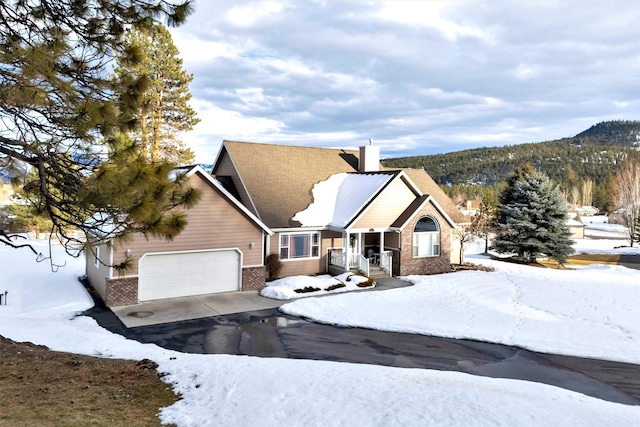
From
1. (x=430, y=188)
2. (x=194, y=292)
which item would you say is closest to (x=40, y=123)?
(x=194, y=292)

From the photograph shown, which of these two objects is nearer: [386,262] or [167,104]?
[386,262]

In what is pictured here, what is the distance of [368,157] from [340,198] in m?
4.84

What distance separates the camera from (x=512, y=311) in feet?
50.4

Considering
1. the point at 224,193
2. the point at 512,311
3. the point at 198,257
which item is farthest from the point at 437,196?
the point at 198,257

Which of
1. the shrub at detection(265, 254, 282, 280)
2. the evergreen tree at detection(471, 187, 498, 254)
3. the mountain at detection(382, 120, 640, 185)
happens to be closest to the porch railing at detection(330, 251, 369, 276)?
the shrub at detection(265, 254, 282, 280)

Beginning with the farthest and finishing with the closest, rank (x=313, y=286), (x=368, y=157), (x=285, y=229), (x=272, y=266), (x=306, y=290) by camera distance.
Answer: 1. (x=368, y=157)
2. (x=285, y=229)
3. (x=272, y=266)
4. (x=313, y=286)
5. (x=306, y=290)

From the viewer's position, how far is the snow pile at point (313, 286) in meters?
17.1

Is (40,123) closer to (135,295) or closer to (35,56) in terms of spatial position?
(35,56)

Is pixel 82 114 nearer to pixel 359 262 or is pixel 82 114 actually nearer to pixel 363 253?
pixel 359 262

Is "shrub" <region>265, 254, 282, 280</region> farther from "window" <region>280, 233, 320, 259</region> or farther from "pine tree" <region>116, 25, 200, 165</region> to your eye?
"pine tree" <region>116, 25, 200, 165</region>

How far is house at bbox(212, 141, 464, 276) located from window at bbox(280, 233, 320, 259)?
0.15 ft

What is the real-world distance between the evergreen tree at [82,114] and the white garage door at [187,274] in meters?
9.38

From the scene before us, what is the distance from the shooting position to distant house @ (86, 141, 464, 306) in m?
16.4

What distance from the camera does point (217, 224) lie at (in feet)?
56.3
